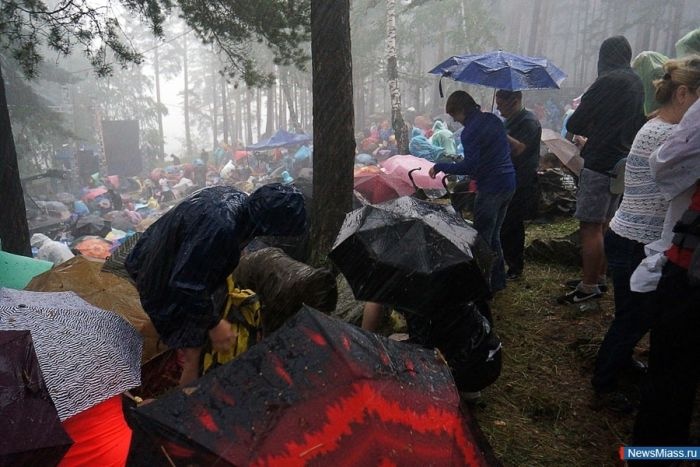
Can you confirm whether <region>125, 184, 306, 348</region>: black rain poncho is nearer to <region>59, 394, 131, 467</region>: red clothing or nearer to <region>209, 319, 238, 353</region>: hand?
<region>209, 319, 238, 353</region>: hand

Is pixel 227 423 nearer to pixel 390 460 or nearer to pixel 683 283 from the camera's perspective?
pixel 390 460

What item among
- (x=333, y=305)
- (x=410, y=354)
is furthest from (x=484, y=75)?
(x=410, y=354)

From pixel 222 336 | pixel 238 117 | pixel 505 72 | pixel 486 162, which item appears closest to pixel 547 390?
pixel 486 162

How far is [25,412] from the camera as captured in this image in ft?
4.94

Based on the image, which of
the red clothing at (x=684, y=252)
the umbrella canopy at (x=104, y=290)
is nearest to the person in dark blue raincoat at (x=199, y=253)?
the umbrella canopy at (x=104, y=290)

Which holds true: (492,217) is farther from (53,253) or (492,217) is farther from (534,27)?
(534,27)

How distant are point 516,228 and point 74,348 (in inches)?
152

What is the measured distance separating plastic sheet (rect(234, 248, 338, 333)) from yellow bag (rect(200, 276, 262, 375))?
48 centimetres

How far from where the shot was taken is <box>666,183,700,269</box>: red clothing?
1.88 metres

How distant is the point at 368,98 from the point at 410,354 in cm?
3623

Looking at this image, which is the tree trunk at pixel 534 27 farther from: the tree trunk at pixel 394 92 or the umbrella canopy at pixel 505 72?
the umbrella canopy at pixel 505 72

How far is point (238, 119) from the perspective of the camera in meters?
38.7

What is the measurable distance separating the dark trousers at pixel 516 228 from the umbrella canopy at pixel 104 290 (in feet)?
10.8

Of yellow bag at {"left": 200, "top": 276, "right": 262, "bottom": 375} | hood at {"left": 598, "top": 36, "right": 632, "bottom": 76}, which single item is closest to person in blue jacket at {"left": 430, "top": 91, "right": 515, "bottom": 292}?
hood at {"left": 598, "top": 36, "right": 632, "bottom": 76}
